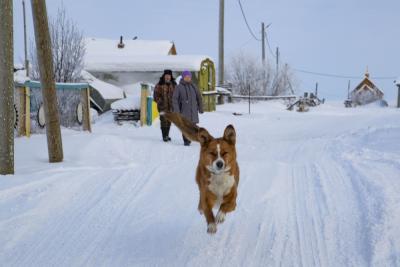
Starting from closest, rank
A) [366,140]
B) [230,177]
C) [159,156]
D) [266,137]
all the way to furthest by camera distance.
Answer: [230,177]
[159,156]
[366,140]
[266,137]

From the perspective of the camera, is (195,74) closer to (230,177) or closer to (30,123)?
(30,123)

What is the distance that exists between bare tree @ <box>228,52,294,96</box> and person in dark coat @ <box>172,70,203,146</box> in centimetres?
3175

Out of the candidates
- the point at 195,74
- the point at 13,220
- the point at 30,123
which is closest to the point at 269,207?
the point at 13,220

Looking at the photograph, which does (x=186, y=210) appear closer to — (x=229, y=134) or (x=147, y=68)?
(x=229, y=134)

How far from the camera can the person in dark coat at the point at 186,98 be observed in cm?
1288

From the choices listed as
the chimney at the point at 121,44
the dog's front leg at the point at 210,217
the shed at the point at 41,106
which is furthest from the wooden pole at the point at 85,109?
the chimney at the point at 121,44

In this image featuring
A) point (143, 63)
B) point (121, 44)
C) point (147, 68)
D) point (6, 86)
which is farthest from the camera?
point (121, 44)

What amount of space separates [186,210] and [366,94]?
2315 inches

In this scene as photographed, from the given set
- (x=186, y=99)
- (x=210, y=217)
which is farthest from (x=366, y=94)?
(x=210, y=217)

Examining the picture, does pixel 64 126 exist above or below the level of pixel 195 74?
below

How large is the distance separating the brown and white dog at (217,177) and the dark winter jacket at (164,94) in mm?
8112

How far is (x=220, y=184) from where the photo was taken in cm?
533

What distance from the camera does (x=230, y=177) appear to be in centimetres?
538

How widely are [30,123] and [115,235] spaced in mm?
8096
